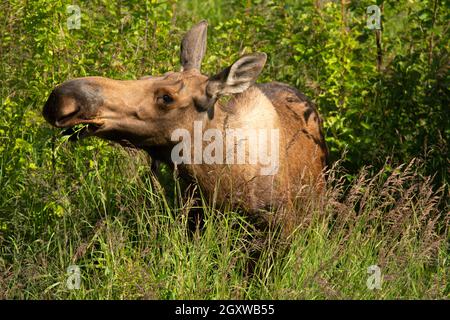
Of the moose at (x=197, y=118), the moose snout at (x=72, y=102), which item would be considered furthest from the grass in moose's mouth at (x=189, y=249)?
the moose snout at (x=72, y=102)

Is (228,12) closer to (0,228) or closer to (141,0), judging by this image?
(141,0)

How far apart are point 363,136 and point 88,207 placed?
2.39m

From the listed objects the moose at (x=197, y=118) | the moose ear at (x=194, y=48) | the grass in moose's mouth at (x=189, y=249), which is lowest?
the grass in moose's mouth at (x=189, y=249)

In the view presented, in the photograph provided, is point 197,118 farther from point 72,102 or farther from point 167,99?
point 72,102

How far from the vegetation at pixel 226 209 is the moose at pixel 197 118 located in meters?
0.21

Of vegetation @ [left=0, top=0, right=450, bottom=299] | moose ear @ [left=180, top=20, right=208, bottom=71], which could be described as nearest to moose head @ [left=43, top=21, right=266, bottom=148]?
moose ear @ [left=180, top=20, right=208, bottom=71]

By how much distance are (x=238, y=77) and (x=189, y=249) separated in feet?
4.32

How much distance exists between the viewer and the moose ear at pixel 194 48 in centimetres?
809

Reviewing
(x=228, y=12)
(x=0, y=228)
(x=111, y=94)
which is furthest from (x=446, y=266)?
(x=228, y=12)

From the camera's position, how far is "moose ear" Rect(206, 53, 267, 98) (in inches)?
293

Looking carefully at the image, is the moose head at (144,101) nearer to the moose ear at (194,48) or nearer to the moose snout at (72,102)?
the moose snout at (72,102)

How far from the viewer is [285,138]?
8062 mm

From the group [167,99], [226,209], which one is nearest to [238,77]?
[167,99]
